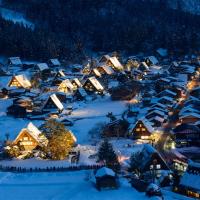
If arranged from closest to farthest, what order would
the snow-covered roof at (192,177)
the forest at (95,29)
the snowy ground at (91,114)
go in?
the snow-covered roof at (192,177)
the snowy ground at (91,114)
the forest at (95,29)

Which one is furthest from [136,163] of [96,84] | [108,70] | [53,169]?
[108,70]

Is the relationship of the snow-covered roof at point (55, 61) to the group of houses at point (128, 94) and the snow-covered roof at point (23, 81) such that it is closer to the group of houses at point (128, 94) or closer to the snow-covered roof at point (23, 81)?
the group of houses at point (128, 94)

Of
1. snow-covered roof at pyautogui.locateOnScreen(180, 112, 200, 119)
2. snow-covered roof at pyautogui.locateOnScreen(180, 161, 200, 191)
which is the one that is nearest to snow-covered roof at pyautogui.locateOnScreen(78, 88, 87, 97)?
snow-covered roof at pyautogui.locateOnScreen(180, 112, 200, 119)

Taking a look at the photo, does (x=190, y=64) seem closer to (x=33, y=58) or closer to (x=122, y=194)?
(x=33, y=58)

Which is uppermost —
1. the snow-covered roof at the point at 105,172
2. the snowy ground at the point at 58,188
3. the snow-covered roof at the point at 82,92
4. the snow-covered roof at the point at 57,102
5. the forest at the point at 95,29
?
the forest at the point at 95,29

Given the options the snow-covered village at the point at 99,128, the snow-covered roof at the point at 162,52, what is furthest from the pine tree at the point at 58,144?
the snow-covered roof at the point at 162,52

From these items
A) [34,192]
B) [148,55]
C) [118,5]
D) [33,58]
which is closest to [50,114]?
[34,192]
